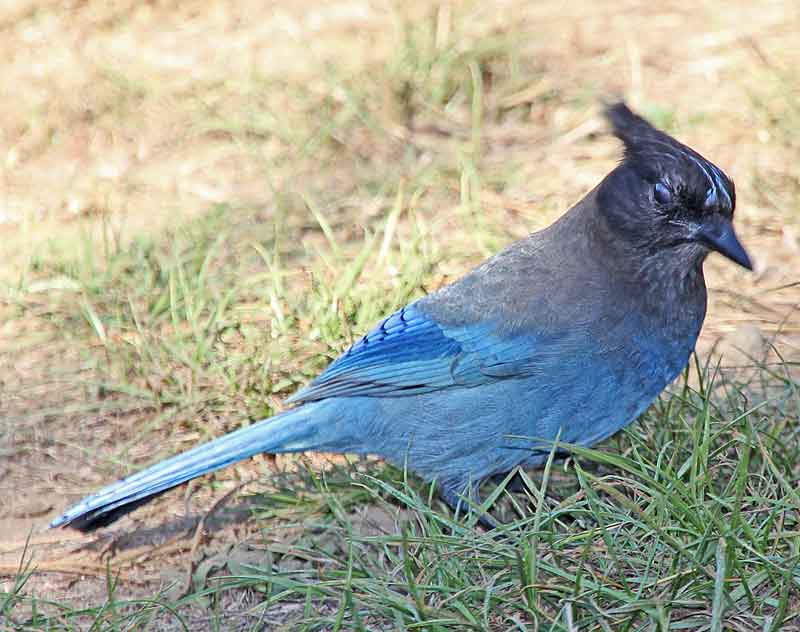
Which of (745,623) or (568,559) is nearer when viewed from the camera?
(745,623)

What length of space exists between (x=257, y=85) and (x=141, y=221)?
42.1 inches

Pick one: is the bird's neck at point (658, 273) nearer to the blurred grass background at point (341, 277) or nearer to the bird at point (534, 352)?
the bird at point (534, 352)

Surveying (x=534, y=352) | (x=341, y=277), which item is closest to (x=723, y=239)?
(x=534, y=352)

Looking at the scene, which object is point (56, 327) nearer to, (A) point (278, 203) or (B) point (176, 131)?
(A) point (278, 203)

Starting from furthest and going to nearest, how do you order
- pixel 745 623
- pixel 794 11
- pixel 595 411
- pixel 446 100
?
1. pixel 794 11
2. pixel 446 100
3. pixel 595 411
4. pixel 745 623

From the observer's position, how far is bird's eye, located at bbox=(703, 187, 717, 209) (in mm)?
3100

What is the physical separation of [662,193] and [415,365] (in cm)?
82

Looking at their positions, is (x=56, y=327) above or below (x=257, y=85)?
below

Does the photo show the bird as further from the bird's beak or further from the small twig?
the small twig

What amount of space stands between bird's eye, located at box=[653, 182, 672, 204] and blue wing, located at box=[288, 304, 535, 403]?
57cm

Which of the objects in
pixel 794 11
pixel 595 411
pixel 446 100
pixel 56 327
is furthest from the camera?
pixel 794 11

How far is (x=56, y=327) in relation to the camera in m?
4.29

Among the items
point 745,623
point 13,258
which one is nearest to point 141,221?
point 13,258

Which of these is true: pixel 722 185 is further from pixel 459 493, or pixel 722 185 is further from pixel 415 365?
pixel 459 493
